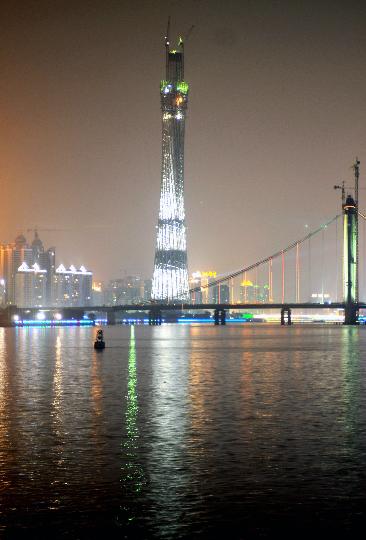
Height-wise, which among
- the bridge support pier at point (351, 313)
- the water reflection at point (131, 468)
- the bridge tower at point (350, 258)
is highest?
the bridge tower at point (350, 258)

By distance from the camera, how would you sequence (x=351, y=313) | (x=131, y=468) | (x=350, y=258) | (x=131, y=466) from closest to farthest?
(x=131, y=468), (x=131, y=466), (x=350, y=258), (x=351, y=313)

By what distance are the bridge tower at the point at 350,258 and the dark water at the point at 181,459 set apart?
10847 centimetres

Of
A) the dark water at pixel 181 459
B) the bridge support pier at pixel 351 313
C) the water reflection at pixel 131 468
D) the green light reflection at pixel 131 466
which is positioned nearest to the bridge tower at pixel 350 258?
the bridge support pier at pixel 351 313

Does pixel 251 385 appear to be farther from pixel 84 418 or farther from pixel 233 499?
pixel 233 499

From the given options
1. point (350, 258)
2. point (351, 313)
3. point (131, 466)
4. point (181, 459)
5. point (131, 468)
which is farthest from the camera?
point (351, 313)

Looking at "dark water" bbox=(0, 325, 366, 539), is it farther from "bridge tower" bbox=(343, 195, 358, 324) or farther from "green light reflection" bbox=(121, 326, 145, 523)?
"bridge tower" bbox=(343, 195, 358, 324)

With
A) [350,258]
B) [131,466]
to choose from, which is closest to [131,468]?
[131,466]

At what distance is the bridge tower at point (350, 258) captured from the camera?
469ft

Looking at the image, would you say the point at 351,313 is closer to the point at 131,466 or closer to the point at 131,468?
the point at 131,466

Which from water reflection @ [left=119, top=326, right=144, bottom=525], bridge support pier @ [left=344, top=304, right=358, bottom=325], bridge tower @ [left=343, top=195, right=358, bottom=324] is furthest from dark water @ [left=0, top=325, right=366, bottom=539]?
bridge support pier @ [left=344, top=304, right=358, bottom=325]

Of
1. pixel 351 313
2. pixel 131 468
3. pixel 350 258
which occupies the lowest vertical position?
pixel 131 468

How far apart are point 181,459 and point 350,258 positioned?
128304mm

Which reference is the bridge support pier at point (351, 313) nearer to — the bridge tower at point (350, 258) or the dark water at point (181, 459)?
the bridge tower at point (350, 258)

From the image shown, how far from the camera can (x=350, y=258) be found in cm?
14312
